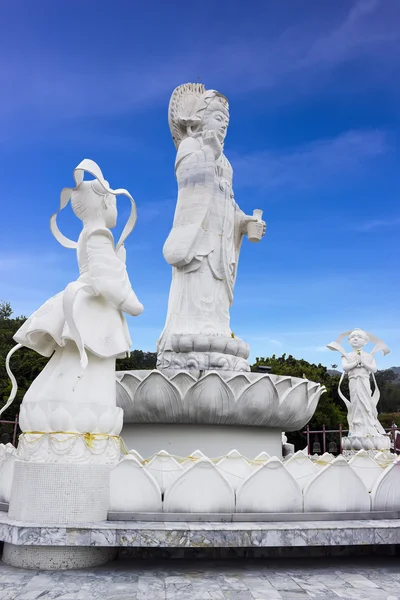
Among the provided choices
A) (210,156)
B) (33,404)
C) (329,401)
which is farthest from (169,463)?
(329,401)

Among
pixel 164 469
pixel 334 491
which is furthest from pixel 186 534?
pixel 334 491

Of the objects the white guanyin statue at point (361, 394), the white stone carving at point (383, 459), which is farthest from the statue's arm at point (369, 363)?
the white stone carving at point (383, 459)

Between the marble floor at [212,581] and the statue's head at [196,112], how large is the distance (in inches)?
252

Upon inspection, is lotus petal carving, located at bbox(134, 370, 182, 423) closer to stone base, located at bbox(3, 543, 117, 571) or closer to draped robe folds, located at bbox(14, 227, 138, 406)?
draped robe folds, located at bbox(14, 227, 138, 406)

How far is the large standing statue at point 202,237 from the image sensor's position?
7719 millimetres

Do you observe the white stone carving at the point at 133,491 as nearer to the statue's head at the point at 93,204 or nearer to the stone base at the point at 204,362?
the statue's head at the point at 93,204

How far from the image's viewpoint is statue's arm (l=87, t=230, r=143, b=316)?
4.75 meters

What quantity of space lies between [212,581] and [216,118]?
678cm

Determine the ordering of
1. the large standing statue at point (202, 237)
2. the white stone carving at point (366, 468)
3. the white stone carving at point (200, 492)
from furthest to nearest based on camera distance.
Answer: the large standing statue at point (202, 237) → the white stone carving at point (366, 468) → the white stone carving at point (200, 492)

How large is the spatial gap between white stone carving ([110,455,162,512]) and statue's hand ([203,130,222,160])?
561 centimetres

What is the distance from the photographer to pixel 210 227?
8.53 m

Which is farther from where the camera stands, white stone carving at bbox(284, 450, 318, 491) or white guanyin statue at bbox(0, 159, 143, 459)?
white stone carving at bbox(284, 450, 318, 491)

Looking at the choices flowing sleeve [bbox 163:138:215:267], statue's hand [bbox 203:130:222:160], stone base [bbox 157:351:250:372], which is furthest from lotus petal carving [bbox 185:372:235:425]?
statue's hand [bbox 203:130:222:160]

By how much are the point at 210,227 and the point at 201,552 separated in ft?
16.7
